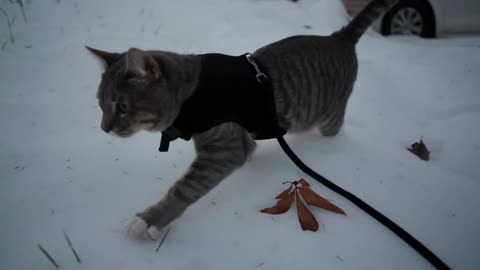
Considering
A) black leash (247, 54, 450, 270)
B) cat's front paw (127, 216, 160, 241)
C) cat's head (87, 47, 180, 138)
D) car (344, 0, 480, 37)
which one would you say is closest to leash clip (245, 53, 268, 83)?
black leash (247, 54, 450, 270)

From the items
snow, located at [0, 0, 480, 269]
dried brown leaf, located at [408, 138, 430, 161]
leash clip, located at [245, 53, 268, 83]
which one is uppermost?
leash clip, located at [245, 53, 268, 83]

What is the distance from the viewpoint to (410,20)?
501 centimetres

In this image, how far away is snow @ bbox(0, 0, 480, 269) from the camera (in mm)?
1257

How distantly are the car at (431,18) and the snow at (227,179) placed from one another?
69.6 inches

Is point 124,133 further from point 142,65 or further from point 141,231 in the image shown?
point 141,231

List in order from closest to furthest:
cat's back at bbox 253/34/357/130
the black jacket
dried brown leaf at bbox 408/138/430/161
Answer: the black jacket
cat's back at bbox 253/34/357/130
dried brown leaf at bbox 408/138/430/161

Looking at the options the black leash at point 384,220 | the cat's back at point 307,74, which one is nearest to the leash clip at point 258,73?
the black leash at point 384,220

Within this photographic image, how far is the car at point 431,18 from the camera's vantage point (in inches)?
184

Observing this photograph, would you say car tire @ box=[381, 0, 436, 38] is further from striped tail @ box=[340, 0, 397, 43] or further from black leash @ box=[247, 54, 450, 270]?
black leash @ box=[247, 54, 450, 270]

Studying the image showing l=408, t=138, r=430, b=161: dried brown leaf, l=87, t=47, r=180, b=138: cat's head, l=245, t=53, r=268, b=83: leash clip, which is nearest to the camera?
l=87, t=47, r=180, b=138: cat's head

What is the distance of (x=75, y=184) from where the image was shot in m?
1.58

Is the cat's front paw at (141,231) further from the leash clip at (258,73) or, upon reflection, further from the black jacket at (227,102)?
the leash clip at (258,73)

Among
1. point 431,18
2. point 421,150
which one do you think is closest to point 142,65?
point 421,150

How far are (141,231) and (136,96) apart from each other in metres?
0.57
